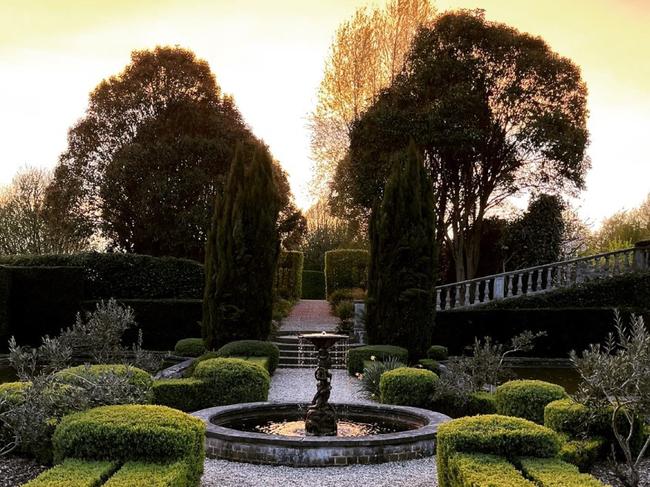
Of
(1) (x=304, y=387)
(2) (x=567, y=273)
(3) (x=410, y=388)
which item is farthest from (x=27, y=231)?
(3) (x=410, y=388)

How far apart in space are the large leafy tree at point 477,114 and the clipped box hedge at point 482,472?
1733 centimetres

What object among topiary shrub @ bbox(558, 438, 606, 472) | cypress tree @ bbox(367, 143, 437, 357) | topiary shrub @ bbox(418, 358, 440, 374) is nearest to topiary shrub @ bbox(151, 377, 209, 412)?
topiary shrub @ bbox(418, 358, 440, 374)

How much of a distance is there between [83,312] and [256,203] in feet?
24.4

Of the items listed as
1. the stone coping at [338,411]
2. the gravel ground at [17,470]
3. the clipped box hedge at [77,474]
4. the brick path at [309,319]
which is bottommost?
the gravel ground at [17,470]

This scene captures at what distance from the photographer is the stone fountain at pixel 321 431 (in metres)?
8.03

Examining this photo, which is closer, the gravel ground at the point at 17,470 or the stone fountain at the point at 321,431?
the gravel ground at the point at 17,470

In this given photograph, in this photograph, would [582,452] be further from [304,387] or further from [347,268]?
[347,268]

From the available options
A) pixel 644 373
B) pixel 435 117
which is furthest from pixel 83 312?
pixel 644 373

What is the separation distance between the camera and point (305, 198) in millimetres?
35688

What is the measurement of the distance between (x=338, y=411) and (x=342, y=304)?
12911 mm

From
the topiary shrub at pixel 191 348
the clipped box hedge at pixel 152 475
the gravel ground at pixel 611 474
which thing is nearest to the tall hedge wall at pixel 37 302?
the topiary shrub at pixel 191 348

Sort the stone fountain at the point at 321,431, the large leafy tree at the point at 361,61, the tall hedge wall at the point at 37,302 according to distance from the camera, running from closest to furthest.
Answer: the stone fountain at the point at 321,431 → the tall hedge wall at the point at 37,302 → the large leafy tree at the point at 361,61

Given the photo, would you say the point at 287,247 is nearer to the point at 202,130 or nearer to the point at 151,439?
the point at 202,130

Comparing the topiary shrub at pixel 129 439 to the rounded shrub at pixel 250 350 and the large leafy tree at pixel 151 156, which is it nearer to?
the rounded shrub at pixel 250 350
